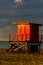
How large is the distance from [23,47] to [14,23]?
15.2 feet

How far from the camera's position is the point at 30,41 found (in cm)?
5438

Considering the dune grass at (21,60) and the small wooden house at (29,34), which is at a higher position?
the small wooden house at (29,34)

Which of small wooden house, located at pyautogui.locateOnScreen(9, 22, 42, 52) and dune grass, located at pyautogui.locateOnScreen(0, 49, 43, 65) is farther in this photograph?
small wooden house, located at pyautogui.locateOnScreen(9, 22, 42, 52)

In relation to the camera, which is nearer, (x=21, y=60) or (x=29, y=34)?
(x=21, y=60)

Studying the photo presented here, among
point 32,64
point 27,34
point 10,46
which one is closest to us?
point 32,64

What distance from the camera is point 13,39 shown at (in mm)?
55344

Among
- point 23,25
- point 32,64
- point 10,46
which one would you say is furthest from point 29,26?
point 32,64

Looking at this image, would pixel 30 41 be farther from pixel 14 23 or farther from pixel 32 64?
pixel 32 64

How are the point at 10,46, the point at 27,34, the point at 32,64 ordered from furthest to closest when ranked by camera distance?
the point at 10,46, the point at 27,34, the point at 32,64

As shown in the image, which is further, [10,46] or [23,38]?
[10,46]

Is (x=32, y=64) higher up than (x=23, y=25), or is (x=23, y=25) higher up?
(x=23, y=25)

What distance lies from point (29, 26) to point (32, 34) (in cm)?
147

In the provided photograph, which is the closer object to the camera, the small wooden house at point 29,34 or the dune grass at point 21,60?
the dune grass at point 21,60

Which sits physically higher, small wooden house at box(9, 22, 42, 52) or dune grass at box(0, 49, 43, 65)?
small wooden house at box(9, 22, 42, 52)
